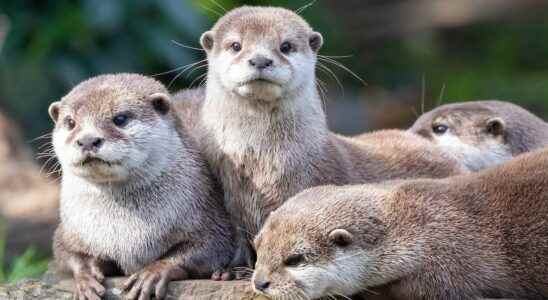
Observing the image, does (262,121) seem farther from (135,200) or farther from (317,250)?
(317,250)

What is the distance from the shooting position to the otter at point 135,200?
14.9ft

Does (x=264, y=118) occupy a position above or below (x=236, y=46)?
below

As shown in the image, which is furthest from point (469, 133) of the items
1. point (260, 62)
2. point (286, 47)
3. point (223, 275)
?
point (223, 275)

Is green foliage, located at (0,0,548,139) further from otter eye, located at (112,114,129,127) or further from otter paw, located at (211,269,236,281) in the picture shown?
otter paw, located at (211,269,236,281)

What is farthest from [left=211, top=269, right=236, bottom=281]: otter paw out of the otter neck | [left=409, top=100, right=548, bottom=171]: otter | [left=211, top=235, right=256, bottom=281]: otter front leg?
[left=409, top=100, right=548, bottom=171]: otter

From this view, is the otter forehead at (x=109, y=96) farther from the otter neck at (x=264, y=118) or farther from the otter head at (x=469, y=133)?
the otter head at (x=469, y=133)

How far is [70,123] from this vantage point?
15.2 ft

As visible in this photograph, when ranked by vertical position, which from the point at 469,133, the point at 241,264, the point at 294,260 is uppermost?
the point at 294,260

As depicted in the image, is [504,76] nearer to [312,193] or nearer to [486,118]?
[486,118]

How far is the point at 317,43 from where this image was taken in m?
5.08

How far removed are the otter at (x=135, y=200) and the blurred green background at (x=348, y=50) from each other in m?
1.39

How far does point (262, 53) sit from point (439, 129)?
1.64 metres

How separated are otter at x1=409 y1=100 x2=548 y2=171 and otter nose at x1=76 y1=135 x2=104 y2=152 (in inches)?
86.1

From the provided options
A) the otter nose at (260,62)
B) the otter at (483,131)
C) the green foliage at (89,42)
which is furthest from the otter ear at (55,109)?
the otter at (483,131)
